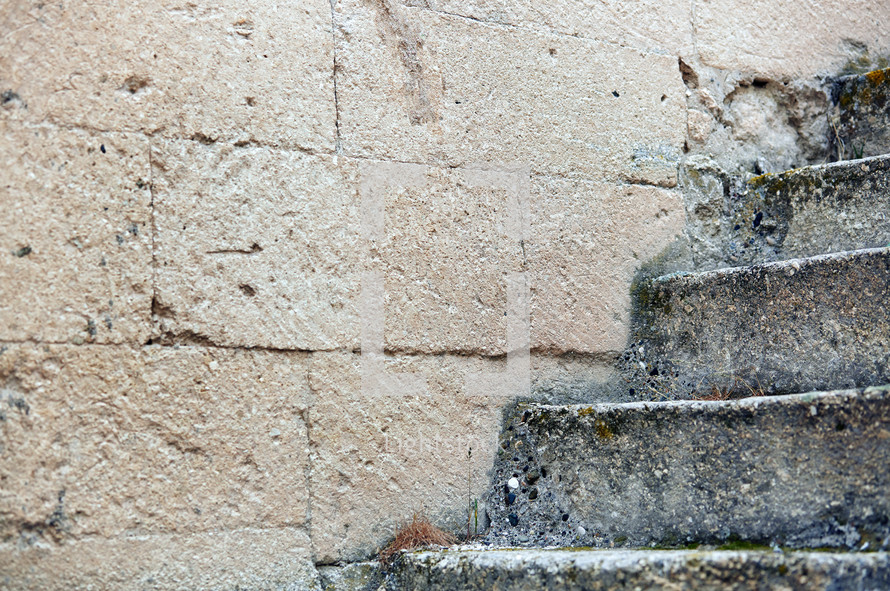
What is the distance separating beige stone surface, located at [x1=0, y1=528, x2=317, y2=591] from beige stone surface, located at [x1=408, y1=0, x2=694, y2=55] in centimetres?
170

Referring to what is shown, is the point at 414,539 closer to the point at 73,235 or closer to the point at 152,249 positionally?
the point at 152,249

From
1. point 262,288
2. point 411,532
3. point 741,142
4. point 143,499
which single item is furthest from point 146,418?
point 741,142

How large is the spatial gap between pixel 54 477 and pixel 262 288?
0.70 metres

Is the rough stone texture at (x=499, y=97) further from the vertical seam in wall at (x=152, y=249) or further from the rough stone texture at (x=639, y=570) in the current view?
the rough stone texture at (x=639, y=570)

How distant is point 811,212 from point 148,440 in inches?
85.4

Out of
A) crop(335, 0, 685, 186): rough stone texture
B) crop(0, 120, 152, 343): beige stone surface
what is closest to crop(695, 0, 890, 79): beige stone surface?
crop(335, 0, 685, 186): rough stone texture

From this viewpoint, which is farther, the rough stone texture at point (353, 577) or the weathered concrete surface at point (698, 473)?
the rough stone texture at point (353, 577)

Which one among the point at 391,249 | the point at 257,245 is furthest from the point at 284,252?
the point at 391,249

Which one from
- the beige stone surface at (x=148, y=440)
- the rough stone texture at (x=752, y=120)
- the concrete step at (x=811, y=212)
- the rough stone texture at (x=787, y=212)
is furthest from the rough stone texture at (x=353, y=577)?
the rough stone texture at (x=752, y=120)

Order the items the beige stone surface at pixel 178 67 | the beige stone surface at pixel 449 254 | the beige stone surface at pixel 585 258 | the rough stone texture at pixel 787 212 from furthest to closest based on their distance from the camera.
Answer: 1. the beige stone surface at pixel 585 258
2. the rough stone texture at pixel 787 212
3. the beige stone surface at pixel 449 254
4. the beige stone surface at pixel 178 67

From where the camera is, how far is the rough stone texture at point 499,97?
8.57 ft

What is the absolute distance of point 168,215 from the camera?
2.29 m

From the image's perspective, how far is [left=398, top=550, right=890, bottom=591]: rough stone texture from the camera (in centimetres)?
165

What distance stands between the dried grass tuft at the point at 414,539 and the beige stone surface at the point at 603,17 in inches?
63.1
